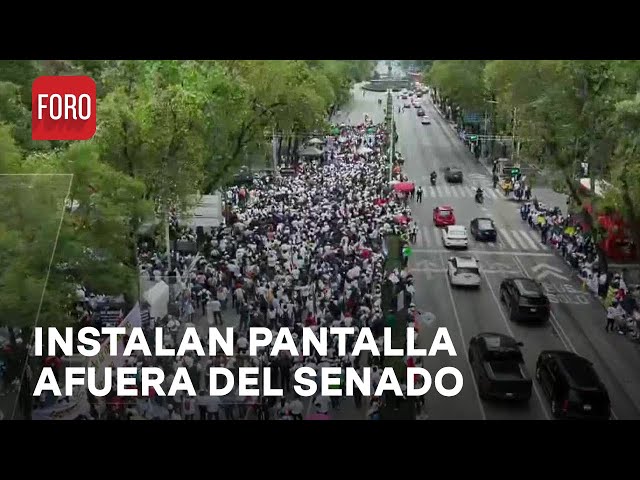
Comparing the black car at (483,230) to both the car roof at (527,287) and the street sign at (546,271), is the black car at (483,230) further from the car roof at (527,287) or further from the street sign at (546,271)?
the car roof at (527,287)

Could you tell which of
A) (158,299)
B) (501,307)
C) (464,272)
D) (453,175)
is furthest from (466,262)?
(453,175)

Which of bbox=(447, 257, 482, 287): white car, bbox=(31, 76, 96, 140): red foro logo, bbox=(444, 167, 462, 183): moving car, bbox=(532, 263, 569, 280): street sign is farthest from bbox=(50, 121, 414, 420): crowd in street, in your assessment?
bbox=(31, 76, 96, 140): red foro logo

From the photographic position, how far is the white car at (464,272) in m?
12.3

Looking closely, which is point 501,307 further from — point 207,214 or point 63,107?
point 207,214

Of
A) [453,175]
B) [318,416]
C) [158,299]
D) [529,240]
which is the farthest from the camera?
[453,175]

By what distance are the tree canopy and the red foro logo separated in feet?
2.41

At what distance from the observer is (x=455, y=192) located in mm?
17094

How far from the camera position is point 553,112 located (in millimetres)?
15461

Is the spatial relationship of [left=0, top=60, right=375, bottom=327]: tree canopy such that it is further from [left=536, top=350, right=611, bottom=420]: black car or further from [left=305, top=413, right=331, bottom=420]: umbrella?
[left=536, top=350, right=611, bottom=420]: black car

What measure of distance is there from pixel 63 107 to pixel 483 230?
794 centimetres
